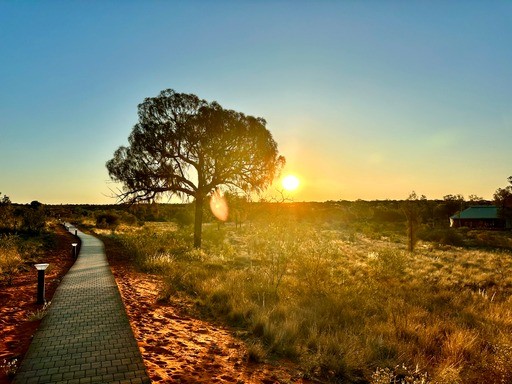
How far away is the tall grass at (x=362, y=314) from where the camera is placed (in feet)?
19.7

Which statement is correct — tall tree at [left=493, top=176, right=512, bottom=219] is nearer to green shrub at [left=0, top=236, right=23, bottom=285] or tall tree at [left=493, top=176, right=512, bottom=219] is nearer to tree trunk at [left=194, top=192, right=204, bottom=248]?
tree trunk at [left=194, top=192, right=204, bottom=248]

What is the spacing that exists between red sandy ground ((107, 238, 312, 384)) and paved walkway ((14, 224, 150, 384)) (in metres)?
0.31

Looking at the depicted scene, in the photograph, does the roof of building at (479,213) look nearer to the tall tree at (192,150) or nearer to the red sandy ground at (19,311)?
the tall tree at (192,150)

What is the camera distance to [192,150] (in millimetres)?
21641

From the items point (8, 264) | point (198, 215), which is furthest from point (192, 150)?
point (8, 264)

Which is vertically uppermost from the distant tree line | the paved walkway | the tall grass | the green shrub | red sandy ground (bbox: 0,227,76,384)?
the distant tree line

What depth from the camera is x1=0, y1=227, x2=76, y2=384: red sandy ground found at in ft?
19.3

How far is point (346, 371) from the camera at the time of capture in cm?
586

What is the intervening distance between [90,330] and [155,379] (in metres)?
2.40

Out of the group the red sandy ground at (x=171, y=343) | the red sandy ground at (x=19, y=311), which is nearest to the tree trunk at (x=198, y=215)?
the red sandy ground at (x=19, y=311)

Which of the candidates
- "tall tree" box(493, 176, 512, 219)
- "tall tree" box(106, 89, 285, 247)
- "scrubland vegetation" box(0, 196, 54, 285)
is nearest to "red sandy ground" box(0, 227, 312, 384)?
"scrubland vegetation" box(0, 196, 54, 285)

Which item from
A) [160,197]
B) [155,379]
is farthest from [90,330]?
[160,197]

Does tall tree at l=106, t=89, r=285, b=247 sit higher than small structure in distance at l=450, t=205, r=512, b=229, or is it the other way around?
tall tree at l=106, t=89, r=285, b=247

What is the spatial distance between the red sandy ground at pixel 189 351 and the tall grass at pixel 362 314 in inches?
16.9
